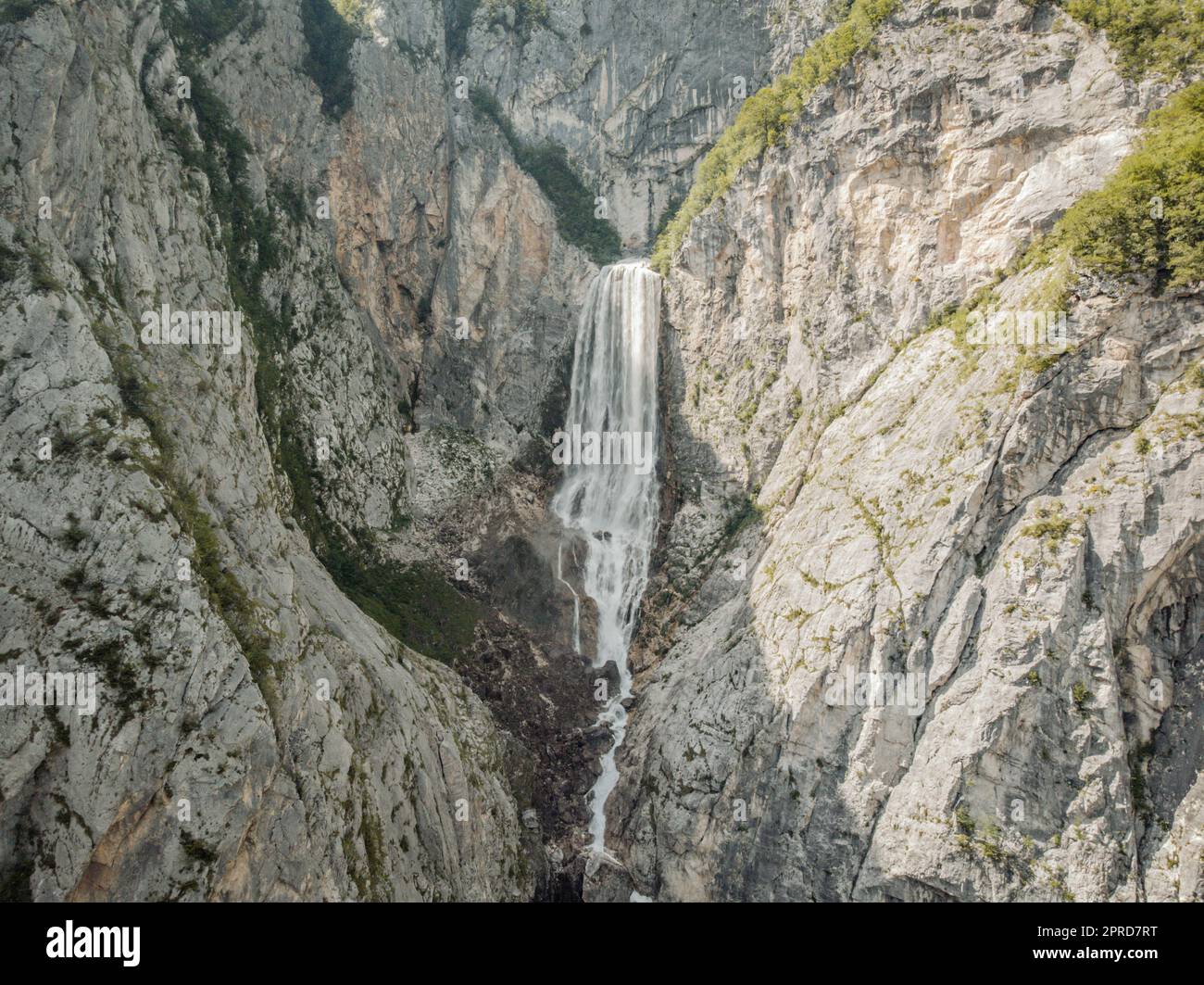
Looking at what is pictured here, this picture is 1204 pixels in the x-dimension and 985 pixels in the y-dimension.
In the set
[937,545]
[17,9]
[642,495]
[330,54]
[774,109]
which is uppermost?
[330,54]

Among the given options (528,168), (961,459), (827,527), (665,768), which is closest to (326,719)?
(665,768)

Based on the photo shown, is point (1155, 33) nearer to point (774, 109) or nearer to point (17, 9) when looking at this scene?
point (774, 109)

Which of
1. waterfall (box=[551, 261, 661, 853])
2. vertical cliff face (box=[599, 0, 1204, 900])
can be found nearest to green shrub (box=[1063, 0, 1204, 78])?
vertical cliff face (box=[599, 0, 1204, 900])

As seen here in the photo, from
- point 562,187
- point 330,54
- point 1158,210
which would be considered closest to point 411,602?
point 1158,210

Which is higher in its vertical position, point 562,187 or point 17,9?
point 562,187

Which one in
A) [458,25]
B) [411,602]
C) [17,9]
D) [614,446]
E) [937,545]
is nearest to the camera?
[17,9]

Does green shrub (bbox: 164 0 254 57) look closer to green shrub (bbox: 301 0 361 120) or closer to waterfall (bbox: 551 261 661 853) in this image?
green shrub (bbox: 301 0 361 120)
